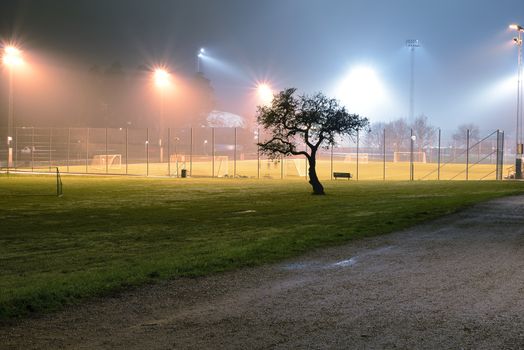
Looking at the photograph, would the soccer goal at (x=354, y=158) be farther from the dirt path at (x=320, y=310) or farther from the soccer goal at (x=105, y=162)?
the dirt path at (x=320, y=310)

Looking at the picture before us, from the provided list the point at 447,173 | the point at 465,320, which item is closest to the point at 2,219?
the point at 465,320

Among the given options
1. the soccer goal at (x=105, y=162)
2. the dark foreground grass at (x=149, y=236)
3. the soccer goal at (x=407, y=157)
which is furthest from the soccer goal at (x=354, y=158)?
the dark foreground grass at (x=149, y=236)

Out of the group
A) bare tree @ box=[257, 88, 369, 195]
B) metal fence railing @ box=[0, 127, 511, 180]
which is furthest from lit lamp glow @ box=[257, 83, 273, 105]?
bare tree @ box=[257, 88, 369, 195]

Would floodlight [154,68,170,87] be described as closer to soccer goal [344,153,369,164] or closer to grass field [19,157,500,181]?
grass field [19,157,500,181]

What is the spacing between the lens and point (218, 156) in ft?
227

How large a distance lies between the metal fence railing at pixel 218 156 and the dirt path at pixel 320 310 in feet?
153

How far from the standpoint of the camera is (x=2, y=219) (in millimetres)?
18953

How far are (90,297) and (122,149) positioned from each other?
267 feet

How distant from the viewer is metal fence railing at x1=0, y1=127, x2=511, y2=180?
2450 inches

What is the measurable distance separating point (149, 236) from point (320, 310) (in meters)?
8.31

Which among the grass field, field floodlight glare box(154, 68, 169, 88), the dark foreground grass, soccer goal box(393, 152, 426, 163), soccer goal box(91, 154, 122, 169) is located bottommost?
the dark foreground grass

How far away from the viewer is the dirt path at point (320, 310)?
5.89 m

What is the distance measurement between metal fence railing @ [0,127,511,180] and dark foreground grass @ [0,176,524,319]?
34141mm

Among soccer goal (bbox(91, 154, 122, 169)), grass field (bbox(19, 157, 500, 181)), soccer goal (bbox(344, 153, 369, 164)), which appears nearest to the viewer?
grass field (bbox(19, 157, 500, 181))
